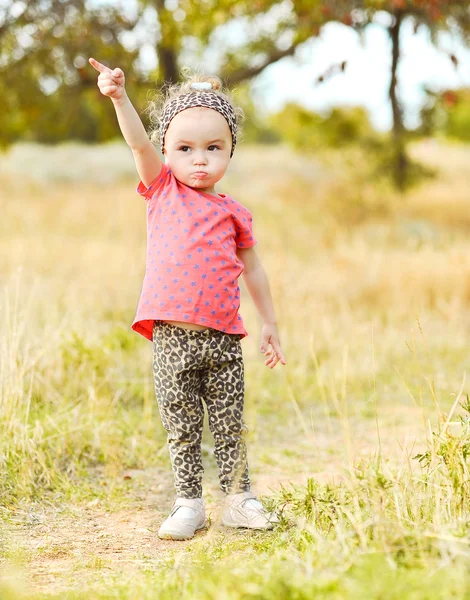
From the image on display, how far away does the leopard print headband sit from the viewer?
2.94m

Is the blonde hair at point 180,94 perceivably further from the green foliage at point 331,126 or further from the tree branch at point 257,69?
the green foliage at point 331,126

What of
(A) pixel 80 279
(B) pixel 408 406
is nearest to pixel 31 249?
(A) pixel 80 279

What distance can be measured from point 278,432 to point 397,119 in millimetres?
7819

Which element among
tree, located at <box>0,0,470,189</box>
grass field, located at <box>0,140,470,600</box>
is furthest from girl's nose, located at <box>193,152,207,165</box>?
tree, located at <box>0,0,470,189</box>

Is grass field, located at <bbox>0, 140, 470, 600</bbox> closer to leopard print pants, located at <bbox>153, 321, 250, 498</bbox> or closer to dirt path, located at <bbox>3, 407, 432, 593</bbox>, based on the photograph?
dirt path, located at <bbox>3, 407, 432, 593</bbox>

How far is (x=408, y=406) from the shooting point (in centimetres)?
484

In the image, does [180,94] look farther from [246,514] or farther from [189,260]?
[246,514]

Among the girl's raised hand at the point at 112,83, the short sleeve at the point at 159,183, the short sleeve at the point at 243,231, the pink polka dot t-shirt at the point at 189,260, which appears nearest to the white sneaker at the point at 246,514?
the pink polka dot t-shirt at the point at 189,260

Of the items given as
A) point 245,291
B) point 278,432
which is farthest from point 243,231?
point 245,291

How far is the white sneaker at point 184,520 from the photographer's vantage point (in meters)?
2.87

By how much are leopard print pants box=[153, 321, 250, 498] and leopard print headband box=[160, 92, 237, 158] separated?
78cm

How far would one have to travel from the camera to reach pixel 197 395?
2.97 meters

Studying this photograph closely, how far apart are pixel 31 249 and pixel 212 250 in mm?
6361

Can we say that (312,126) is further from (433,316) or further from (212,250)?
(212,250)
